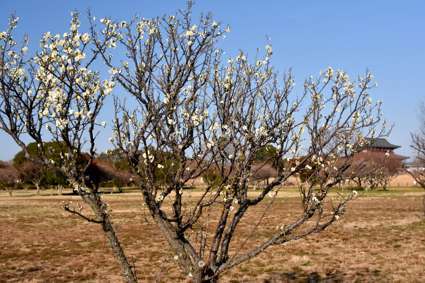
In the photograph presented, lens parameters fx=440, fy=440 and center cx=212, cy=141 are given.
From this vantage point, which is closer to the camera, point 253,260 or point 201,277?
point 201,277

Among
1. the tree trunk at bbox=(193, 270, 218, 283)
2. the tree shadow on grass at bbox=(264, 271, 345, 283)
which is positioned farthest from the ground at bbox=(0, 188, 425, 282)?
the tree trunk at bbox=(193, 270, 218, 283)

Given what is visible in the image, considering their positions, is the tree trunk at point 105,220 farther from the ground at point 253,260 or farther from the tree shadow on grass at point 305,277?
the tree shadow on grass at point 305,277

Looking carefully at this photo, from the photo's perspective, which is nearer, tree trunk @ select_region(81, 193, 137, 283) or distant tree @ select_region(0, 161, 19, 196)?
tree trunk @ select_region(81, 193, 137, 283)

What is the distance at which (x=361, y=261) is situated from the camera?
1491 centimetres

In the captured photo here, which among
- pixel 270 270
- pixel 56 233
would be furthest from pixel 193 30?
pixel 56 233

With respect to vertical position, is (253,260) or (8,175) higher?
(8,175)

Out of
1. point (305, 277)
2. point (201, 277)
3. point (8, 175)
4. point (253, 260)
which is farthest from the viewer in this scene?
point (8, 175)

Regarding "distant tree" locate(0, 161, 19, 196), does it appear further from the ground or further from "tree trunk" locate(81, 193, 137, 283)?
"tree trunk" locate(81, 193, 137, 283)

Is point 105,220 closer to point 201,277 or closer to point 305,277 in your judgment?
point 201,277

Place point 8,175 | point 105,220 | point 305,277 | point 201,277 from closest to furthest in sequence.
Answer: point 105,220 → point 201,277 → point 305,277 → point 8,175

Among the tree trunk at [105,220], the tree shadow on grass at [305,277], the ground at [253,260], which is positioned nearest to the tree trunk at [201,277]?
the tree trunk at [105,220]

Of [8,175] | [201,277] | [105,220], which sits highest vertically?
[8,175]

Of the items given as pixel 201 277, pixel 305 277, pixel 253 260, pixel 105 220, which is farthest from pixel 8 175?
pixel 201 277

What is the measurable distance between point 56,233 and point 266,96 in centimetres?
2089
